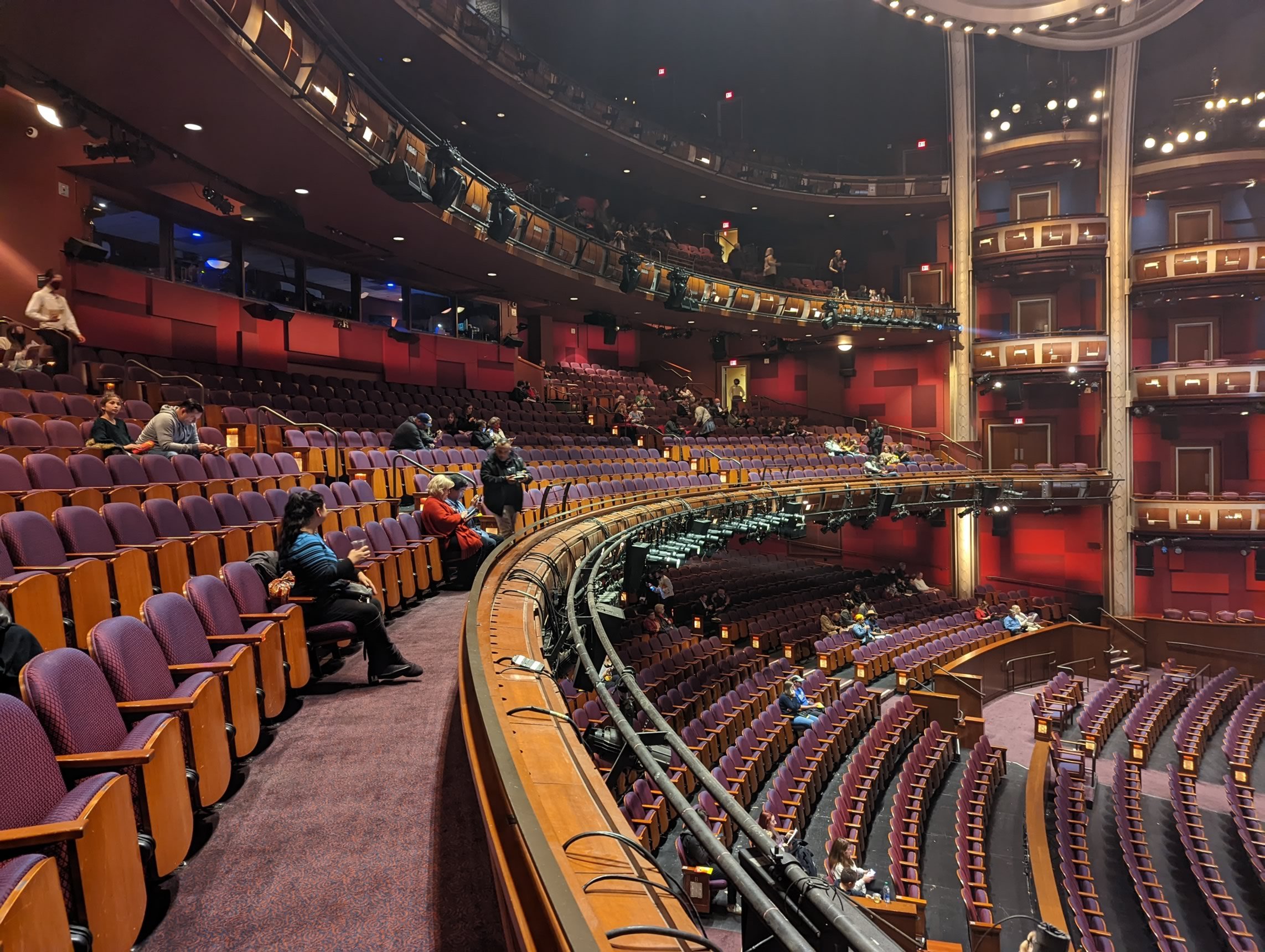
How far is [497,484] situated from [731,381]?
9.32m

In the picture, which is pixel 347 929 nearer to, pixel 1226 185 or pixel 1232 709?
pixel 1232 709

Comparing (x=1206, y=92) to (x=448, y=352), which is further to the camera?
(x=1206, y=92)

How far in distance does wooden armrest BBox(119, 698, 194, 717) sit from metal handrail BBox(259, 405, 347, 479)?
2.77 meters

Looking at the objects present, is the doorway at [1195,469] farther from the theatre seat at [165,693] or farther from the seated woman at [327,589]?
the theatre seat at [165,693]

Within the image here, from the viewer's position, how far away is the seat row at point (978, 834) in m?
3.17

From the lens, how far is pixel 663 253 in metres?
8.75

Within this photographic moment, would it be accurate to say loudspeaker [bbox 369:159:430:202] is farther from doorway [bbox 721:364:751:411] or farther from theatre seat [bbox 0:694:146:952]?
A: doorway [bbox 721:364:751:411]

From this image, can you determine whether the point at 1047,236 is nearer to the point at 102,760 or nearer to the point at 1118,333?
the point at 1118,333

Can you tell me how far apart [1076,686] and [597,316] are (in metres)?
6.46

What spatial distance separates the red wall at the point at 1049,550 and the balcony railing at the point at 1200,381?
1.57 m

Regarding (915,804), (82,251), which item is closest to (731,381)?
(915,804)

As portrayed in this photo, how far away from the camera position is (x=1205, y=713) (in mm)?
6332

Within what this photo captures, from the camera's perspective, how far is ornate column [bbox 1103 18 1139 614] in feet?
29.0

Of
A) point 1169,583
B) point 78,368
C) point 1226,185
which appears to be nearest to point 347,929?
point 78,368
